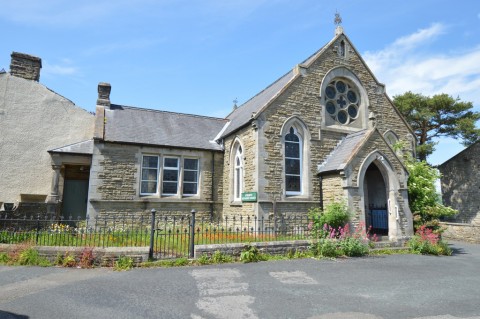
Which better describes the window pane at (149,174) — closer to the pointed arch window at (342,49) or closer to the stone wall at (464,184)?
the pointed arch window at (342,49)

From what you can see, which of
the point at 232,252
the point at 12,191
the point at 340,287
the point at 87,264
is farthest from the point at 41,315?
the point at 12,191

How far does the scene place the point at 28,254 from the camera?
27.1ft

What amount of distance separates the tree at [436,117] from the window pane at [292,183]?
17.6 meters

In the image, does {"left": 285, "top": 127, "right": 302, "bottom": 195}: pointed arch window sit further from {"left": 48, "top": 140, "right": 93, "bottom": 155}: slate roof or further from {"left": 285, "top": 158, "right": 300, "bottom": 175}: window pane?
{"left": 48, "top": 140, "right": 93, "bottom": 155}: slate roof

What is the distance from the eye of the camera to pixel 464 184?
77.4 ft

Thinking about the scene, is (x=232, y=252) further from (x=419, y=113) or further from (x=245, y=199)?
(x=419, y=113)

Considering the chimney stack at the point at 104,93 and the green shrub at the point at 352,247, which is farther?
the chimney stack at the point at 104,93

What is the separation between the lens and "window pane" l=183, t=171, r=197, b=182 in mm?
16438

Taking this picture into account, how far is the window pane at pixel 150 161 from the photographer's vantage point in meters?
15.7

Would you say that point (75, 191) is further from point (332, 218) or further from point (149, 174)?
point (332, 218)

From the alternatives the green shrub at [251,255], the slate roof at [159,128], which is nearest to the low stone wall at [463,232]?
the green shrub at [251,255]

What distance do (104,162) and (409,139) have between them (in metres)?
17.1

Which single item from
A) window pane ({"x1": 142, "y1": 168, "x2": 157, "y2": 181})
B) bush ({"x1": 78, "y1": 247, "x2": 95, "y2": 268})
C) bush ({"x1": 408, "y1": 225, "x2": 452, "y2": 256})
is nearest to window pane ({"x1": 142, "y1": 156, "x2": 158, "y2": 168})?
window pane ({"x1": 142, "y1": 168, "x2": 157, "y2": 181})

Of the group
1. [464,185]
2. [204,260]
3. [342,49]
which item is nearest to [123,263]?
[204,260]
